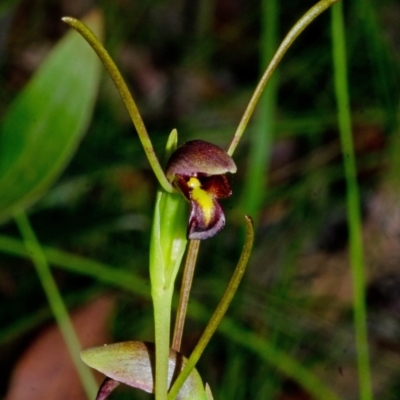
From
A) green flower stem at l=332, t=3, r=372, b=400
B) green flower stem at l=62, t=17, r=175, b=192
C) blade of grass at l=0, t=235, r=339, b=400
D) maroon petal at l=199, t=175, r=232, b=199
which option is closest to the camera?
green flower stem at l=62, t=17, r=175, b=192

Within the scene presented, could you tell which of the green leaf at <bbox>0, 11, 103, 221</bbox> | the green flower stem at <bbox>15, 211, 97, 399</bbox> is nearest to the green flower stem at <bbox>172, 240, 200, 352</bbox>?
the green flower stem at <bbox>15, 211, 97, 399</bbox>

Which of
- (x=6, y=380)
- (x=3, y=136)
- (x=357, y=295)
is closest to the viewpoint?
(x=357, y=295)

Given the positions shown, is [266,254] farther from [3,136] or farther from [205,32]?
[205,32]

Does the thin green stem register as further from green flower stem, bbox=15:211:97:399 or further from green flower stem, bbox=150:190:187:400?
green flower stem, bbox=15:211:97:399

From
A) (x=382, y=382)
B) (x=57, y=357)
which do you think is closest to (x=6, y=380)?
(x=57, y=357)

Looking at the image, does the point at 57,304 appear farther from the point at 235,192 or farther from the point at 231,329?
the point at 235,192

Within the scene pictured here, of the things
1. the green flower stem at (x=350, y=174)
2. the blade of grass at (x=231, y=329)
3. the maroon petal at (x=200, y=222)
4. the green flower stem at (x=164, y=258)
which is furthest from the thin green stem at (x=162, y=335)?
the blade of grass at (x=231, y=329)
